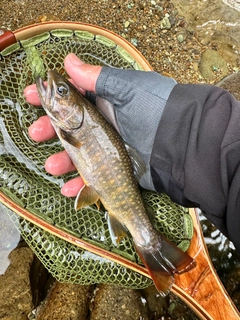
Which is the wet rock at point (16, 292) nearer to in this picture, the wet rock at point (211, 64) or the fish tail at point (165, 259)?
the fish tail at point (165, 259)

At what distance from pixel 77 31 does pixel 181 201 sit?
1573mm

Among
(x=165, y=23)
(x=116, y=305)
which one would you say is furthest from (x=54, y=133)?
(x=165, y=23)

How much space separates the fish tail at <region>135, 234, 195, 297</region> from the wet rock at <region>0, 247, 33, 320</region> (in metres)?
1.27

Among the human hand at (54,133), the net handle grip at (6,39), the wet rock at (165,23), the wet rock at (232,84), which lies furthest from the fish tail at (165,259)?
the wet rock at (165,23)

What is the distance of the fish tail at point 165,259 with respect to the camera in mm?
2604

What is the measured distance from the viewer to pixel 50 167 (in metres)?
2.71

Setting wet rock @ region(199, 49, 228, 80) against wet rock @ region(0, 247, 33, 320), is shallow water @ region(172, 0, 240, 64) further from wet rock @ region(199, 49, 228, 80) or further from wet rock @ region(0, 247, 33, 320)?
wet rock @ region(0, 247, 33, 320)

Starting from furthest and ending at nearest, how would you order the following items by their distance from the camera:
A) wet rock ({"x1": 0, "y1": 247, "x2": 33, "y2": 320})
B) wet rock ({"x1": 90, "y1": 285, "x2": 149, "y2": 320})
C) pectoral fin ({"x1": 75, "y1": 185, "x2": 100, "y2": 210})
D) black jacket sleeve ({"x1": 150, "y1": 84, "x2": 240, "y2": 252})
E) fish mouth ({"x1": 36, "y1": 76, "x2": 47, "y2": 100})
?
wet rock ({"x1": 90, "y1": 285, "x2": 149, "y2": 320}) < wet rock ({"x1": 0, "y1": 247, "x2": 33, "y2": 320}) < pectoral fin ({"x1": 75, "y1": 185, "x2": 100, "y2": 210}) < fish mouth ({"x1": 36, "y1": 76, "x2": 47, "y2": 100}) < black jacket sleeve ({"x1": 150, "y1": 84, "x2": 240, "y2": 252})

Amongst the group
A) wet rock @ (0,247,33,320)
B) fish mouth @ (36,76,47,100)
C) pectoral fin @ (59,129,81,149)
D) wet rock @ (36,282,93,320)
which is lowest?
wet rock @ (36,282,93,320)

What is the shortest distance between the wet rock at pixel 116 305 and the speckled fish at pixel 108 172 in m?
0.94

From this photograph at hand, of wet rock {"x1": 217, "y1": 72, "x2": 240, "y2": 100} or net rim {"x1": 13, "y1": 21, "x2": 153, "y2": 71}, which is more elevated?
net rim {"x1": 13, "y1": 21, "x2": 153, "y2": 71}

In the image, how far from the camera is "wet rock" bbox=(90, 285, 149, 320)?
332 cm

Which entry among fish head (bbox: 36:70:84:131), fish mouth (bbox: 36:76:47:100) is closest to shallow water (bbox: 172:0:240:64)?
fish head (bbox: 36:70:84:131)

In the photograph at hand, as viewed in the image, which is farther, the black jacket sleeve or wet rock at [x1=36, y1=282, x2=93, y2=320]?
wet rock at [x1=36, y1=282, x2=93, y2=320]
